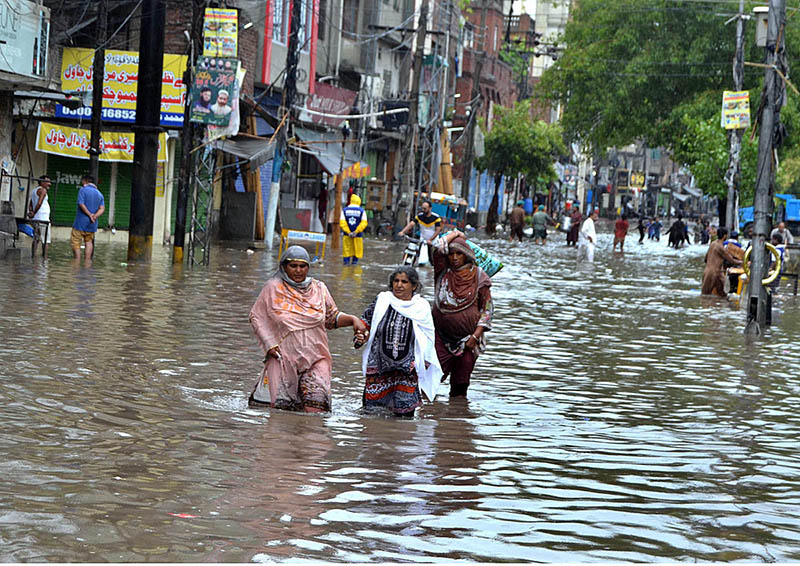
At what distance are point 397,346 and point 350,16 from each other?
4144cm

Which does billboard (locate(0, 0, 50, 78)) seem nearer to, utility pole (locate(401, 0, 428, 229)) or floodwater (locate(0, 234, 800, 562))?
floodwater (locate(0, 234, 800, 562))

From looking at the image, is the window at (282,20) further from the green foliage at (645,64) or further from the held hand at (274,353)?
the held hand at (274,353)

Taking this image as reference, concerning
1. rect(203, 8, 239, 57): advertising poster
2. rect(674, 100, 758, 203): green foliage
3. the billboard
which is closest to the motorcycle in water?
rect(203, 8, 239, 57): advertising poster

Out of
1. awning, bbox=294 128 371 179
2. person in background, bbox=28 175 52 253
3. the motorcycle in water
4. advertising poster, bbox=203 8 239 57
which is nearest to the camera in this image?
person in background, bbox=28 175 52 253

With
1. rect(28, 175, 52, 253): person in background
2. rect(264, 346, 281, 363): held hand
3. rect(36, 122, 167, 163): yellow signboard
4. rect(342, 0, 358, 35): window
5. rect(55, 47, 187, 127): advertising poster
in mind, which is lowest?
rect(264, 346, 281, 363): held hand

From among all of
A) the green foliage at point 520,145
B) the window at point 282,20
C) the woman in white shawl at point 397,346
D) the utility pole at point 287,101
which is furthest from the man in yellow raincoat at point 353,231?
the green foliage at point 520,145

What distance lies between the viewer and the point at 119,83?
30172 mm

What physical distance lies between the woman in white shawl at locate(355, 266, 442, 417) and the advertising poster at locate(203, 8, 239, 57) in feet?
52.2

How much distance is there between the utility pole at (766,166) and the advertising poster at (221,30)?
413 inches

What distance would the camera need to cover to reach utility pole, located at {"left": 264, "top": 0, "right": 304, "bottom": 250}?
29109 mm

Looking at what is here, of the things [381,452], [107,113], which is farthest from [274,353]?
[107,113]

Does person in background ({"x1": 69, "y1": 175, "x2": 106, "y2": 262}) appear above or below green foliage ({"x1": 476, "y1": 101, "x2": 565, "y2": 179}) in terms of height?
below

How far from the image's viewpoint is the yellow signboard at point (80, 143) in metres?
29.3

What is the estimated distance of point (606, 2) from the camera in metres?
52.6
